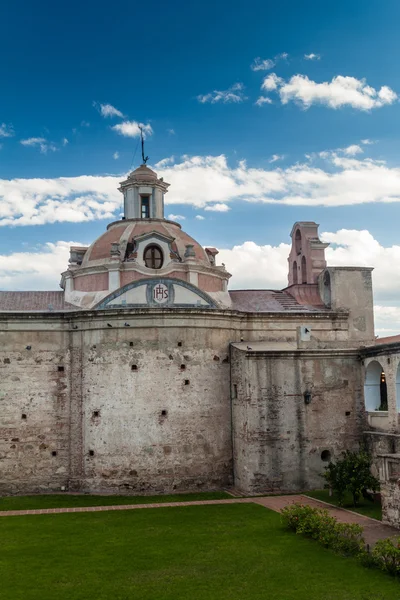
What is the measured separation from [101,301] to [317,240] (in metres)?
11.7

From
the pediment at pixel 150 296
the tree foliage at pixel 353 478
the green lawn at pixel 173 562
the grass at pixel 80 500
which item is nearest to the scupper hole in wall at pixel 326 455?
the tree foliage at pixel 353 478

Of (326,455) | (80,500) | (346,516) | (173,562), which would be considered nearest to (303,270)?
(326,455)

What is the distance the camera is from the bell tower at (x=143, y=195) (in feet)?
104

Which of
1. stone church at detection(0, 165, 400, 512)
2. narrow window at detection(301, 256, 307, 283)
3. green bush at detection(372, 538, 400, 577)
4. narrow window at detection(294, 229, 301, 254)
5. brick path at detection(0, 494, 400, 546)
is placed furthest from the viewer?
narrow window at detection(294, 229, 301, 254)

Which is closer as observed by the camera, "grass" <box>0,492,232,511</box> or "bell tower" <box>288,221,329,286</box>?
Result: "grass" <box>0,492,232,511</box>

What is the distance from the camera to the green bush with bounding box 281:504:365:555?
638 inches

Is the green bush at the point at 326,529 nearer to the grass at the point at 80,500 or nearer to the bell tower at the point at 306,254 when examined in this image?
the grass at the point at 80,500

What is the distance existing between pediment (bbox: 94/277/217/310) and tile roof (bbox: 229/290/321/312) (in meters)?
3.85

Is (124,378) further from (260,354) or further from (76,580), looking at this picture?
(76,580)

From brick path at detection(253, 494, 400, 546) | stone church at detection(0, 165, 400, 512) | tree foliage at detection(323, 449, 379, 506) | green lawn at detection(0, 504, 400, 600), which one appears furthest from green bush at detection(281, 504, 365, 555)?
stone church at detection(0, 165, 400, 512)

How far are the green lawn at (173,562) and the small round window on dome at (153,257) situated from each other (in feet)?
36.5

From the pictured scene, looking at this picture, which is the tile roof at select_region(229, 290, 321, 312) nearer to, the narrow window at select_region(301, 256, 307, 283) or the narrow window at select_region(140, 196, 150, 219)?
the narrow window at select_region(301, 256, 307, 283)

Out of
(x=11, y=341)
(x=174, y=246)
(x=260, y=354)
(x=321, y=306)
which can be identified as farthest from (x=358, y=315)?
(x=11, y=341)

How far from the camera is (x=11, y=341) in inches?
1057
